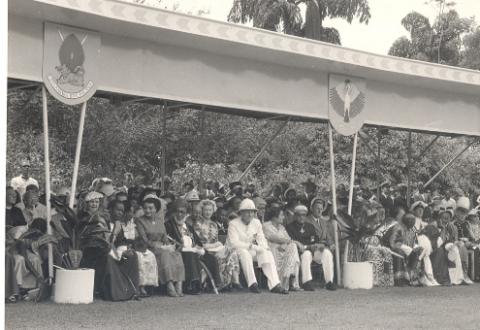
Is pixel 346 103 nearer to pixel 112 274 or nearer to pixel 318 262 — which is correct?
→ pixel 318 262

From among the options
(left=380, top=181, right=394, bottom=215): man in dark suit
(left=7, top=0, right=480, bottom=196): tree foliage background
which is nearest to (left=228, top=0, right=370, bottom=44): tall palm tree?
(left=7, top=0, right=480, bottom=196): tree foliage background

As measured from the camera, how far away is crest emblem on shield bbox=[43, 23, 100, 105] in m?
8.05

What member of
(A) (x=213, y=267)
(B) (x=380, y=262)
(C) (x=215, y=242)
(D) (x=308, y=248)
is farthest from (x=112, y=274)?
(B) (x=380, y=262)

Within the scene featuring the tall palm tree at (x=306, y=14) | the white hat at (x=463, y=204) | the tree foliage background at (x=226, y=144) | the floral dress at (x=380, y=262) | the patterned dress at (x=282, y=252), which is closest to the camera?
the patterned dress at (x=282, y=252)

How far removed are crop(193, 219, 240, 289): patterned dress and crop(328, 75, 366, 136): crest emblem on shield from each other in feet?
7.59

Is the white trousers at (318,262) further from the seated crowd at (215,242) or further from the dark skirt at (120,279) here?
the dark skirt at (120,279)

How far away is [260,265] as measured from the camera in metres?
9.94

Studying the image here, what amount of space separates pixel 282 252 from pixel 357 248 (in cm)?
112

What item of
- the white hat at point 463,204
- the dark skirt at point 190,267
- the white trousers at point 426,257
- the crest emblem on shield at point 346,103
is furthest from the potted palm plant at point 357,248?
the white hat at point 463,204

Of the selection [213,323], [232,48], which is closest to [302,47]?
[232,48]

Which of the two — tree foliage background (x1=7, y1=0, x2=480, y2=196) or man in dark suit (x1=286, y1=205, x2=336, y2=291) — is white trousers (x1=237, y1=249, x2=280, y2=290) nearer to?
man in dark suit (x1=286, y1=205, x2=336, y2=291)

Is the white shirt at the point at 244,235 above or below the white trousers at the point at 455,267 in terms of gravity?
above

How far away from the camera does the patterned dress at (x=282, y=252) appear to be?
1013 cm

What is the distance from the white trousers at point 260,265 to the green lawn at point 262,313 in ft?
0.71
